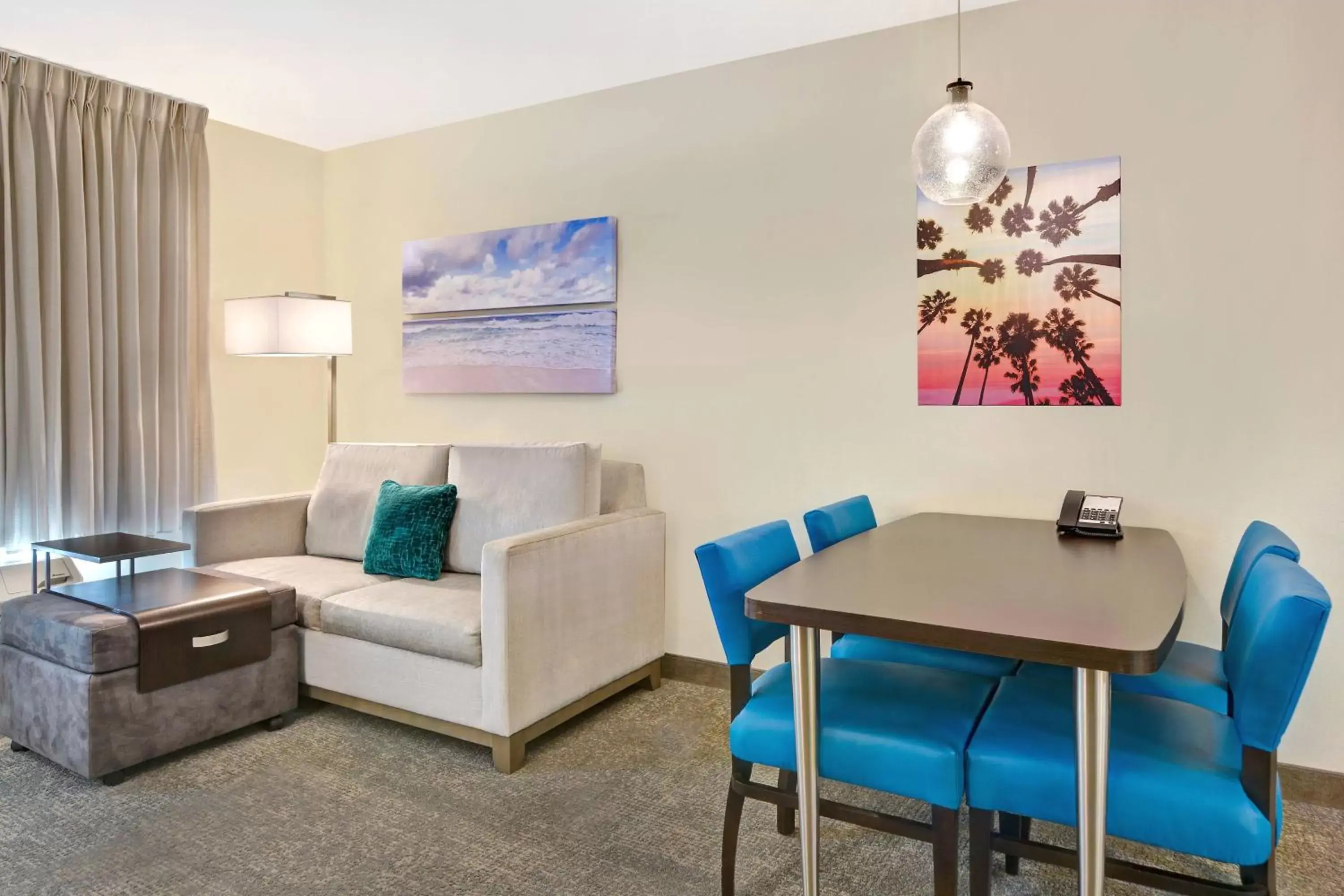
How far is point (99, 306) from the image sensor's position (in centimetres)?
350

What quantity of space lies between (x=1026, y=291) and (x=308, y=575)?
2.78 m

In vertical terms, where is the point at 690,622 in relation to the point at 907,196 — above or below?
below

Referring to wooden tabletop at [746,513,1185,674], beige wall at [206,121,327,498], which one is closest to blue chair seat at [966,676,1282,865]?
wooden tabletop at [746,513,1185,674]

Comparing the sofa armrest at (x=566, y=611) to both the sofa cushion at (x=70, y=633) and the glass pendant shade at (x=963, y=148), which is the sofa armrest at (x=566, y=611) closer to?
the sofa cushion at (x=70, y=633)

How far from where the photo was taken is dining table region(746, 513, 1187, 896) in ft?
4.46

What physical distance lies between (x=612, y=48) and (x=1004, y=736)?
270 centimetres

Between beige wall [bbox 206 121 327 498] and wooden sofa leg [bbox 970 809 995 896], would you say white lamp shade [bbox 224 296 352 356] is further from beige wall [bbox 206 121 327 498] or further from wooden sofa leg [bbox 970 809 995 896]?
wooden sofa leg [bbox 970 809 995 896]

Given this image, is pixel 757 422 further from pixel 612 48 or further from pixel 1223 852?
pixel 1223 852

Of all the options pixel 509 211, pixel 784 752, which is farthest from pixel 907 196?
pixel 784 752

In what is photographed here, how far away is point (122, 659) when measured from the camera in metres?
2.49

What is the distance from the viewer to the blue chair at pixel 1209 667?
1.90 m

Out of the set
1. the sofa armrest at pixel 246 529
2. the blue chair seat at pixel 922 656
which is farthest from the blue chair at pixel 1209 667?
the sofa armrest at pixel 246 529

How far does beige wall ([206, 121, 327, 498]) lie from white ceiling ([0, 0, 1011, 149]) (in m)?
0.40

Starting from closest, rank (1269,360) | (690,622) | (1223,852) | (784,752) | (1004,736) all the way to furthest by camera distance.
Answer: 1. (1223,852)
2. (1004,736)
3. (784,752)
4. (1269,360)
5. (690,622)
